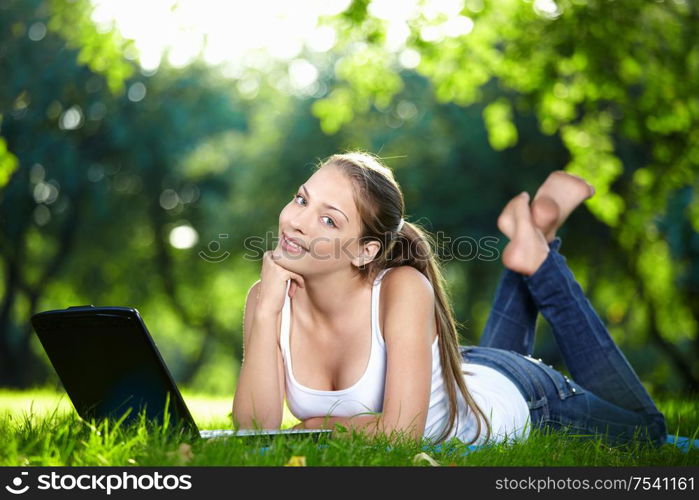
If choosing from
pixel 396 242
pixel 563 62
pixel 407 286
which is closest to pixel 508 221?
pixel 396 242

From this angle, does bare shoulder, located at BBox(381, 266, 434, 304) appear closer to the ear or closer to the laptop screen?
the ear

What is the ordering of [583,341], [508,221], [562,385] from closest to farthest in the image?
1. [562,385]
2. [583,341]
3. [508,221]

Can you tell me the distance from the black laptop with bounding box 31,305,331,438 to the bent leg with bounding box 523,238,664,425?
6.63 ft

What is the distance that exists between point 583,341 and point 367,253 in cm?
161

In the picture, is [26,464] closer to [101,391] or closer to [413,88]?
[101,391]

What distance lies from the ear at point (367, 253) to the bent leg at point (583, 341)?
137 cm

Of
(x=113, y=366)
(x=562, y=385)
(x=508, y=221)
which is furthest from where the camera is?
(x=508, y=221)

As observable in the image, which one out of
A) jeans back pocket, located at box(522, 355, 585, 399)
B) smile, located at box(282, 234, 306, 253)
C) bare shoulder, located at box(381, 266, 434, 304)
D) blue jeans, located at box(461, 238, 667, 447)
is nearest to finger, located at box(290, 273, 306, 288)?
smile, located at box(282, 234, 306, 253)

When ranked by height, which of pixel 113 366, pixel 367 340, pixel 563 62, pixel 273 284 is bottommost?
pixel 113 366

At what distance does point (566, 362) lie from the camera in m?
4.53

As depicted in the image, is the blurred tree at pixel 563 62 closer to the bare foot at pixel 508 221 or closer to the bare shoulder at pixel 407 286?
the bare foot at pixel 508 221

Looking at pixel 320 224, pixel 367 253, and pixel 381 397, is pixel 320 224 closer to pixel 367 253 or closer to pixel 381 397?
pixel 367 253

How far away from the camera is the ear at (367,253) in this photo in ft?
11.4
